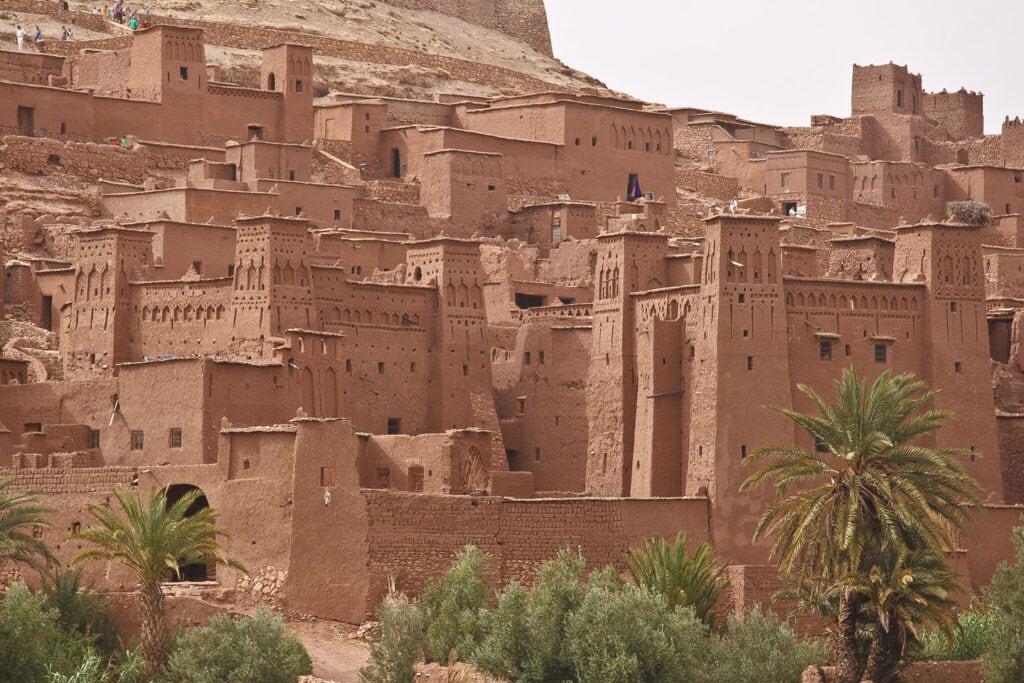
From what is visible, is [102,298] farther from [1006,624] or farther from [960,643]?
[1006,624]

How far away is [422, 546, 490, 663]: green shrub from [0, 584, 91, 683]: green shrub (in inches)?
226

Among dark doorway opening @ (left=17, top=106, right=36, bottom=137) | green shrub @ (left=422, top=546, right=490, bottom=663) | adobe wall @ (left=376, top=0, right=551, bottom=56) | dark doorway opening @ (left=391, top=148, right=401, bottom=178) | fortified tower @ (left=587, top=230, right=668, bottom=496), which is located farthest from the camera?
adobe wall @ (left=376, top=0, right=551, bottom=56)

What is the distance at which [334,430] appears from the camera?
48.3 m

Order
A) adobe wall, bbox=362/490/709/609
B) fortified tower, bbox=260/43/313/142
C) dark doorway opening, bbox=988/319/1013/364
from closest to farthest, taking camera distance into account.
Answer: adobe wall, bbox=362/490/709/609, dark doorway opening, bbox=988/319/1013/364, fortified tower, bbox=260/43/313/142

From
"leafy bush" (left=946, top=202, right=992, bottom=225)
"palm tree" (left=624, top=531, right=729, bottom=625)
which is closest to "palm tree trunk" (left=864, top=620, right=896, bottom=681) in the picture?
"palm tree" (left=624, top=531, right=729, bottom=625)

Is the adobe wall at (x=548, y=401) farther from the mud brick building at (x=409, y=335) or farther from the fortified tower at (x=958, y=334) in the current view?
the fortified tower at (x=958, y=334)

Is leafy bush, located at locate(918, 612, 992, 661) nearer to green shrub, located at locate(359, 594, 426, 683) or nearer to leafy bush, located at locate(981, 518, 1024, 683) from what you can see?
leafy bush, located at locate(981, 518, 1024, 683)

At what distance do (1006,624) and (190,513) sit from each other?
15.2m

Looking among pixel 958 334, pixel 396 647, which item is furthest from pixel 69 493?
pixel 958 334

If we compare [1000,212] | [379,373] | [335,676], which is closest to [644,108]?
[1000,212]

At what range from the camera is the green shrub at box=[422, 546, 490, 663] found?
149ft

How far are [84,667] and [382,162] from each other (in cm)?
3216

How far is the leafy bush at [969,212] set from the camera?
247 ft

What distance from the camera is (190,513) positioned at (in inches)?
2015
